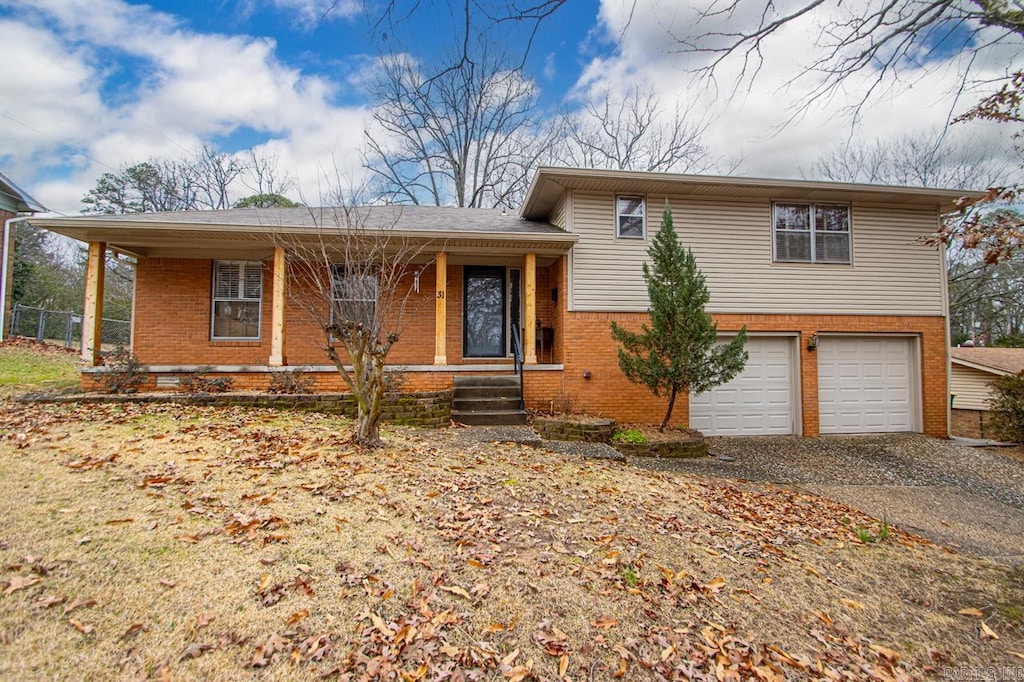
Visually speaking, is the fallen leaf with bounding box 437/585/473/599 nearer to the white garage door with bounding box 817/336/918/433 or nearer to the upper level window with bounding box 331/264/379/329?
the upper level window with bounding box 331/264/379/329

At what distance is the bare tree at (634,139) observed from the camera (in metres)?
19.5

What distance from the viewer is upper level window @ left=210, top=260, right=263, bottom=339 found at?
1012 cm

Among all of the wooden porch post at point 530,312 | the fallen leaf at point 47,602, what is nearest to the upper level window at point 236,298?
the wooden porch post at point 530,312

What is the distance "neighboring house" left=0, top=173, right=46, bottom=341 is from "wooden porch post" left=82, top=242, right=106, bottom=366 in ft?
29.4

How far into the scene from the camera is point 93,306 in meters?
8.42

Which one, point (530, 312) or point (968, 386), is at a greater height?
point (530, 312)

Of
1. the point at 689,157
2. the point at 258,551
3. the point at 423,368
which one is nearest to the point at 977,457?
the point at 423,368

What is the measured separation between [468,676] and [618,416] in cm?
733

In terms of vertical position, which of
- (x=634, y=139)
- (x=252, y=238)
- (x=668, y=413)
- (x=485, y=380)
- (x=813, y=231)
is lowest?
(x=668, y=413)

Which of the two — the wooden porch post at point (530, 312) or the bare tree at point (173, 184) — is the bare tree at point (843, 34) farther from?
the bare tree at point (173, 184)

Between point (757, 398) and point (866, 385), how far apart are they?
2466 mm

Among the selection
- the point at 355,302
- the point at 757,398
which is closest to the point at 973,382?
the point at 757,398

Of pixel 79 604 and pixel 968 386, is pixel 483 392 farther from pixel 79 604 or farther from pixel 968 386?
pixel 968 386

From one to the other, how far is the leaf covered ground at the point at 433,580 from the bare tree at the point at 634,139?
17805mm
